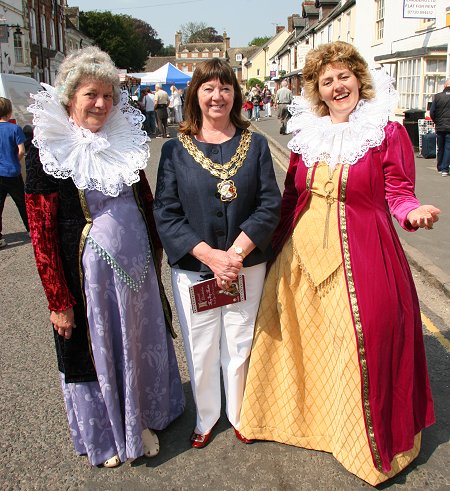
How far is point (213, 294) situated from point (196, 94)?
0.93 metres

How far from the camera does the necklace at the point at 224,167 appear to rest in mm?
2375

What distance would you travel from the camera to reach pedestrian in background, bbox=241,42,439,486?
237 centimetres

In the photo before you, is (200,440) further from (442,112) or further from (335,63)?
(442,112)

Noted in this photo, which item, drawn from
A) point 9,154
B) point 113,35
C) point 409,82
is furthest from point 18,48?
point 113,35

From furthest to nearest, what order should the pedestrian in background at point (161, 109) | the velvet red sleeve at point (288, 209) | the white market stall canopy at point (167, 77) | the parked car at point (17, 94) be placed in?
the white market stall canopy at point (167, 77) < the pedestrian in background at point (161, 109) < the parked car at point (17, 94) < the velvet red sleeve at point (288, 209)

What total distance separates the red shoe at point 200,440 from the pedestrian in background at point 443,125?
889 centimetres

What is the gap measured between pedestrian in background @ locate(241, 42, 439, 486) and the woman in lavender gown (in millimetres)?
613

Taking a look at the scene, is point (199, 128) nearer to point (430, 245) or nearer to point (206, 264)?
point (206, 264)

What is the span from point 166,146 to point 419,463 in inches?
77.9

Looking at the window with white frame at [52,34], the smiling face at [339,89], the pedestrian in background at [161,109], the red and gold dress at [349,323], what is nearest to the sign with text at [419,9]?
the pedestrian in background at [161,109]

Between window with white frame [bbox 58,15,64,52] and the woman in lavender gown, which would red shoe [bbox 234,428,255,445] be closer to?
the woman in lavender gown

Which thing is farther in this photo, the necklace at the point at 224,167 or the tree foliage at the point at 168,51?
the tree foliage at the point at 168,51

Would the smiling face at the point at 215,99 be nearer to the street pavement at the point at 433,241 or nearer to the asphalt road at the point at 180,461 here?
the asphalt road at the point at 180,461

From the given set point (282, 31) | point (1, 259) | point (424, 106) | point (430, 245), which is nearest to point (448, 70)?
point (424, 106)
